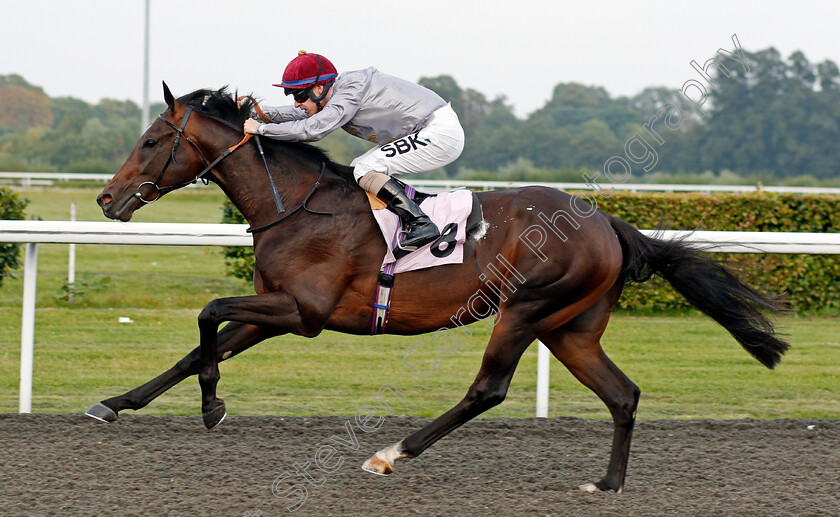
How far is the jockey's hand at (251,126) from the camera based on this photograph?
3.74 m

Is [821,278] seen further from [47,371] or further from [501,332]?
[47,371]

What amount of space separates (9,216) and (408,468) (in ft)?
19.3

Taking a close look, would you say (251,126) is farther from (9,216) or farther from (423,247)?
(9,216)

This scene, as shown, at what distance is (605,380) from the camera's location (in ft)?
12.4

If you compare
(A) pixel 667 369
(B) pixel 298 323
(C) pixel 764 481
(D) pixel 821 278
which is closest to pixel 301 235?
(B) pixel 298 323

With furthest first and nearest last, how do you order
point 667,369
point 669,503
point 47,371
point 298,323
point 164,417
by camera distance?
point 667,369
point 47,371
point 164,417
point 298,323
point 669,503

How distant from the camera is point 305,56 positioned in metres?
3.74

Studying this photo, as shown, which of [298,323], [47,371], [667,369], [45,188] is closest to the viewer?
[298,323]

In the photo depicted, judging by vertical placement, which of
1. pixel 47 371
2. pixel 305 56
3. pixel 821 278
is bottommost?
pixel 47 371

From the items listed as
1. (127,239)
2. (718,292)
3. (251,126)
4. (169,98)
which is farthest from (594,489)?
(127,239)

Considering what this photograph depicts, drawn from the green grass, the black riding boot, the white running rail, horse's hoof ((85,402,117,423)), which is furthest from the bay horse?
the green grass

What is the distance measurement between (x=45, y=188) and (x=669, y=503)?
21.5m

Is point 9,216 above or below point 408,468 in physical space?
above

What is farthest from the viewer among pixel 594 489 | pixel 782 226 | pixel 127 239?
pixel 782 226
